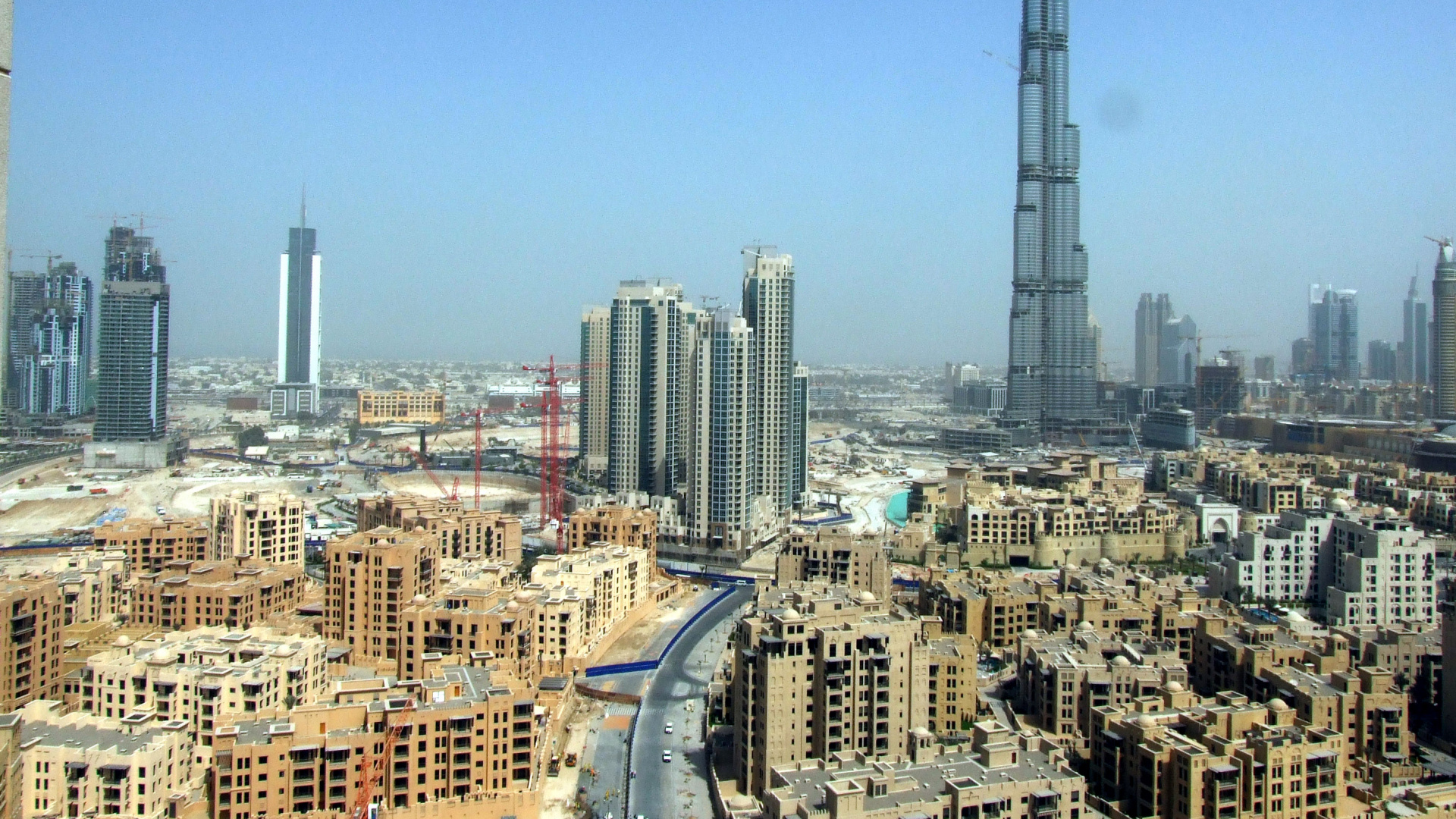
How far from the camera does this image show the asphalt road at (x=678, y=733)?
25.4 feet

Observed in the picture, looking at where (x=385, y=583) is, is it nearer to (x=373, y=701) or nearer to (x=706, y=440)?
(x=373, y=701)

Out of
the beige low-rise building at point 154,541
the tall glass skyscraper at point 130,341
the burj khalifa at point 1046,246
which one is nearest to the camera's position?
the beige low-rise building at point 154,541

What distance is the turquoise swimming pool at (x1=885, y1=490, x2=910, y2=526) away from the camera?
66.4 ft

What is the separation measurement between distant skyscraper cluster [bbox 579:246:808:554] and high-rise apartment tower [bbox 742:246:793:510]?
0.02 metres

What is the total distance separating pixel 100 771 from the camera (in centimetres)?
705

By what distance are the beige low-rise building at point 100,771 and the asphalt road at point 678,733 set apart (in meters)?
2.82

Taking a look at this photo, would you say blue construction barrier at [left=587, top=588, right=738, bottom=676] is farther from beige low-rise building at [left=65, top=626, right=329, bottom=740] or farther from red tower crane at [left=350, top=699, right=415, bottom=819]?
red tower crane at [left=350, top=699, right=415, bottom=819]

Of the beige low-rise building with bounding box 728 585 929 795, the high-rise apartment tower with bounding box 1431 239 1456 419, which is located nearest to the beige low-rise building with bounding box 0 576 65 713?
the beige low-rise building with bounding box 728 585 929 795

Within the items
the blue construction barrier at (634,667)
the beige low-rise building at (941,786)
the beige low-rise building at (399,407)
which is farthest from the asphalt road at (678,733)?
the beige low-rise building at (399,407)

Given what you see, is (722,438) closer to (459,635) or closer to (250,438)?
(459,635)

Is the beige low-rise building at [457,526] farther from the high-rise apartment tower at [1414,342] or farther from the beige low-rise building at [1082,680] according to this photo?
the high-rise apartment tower at [1414,342]

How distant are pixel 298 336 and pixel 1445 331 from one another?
107ft

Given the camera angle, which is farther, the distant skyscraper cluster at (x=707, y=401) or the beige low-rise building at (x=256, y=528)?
the distant skyscraper cluster at (x=707, y=401)

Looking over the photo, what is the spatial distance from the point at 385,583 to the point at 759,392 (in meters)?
7.95
